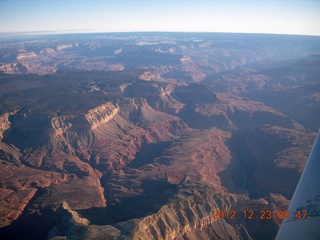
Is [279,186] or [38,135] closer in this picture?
[279,186]

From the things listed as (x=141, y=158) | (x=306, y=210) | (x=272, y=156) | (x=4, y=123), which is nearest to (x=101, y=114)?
(x=141, y=158)

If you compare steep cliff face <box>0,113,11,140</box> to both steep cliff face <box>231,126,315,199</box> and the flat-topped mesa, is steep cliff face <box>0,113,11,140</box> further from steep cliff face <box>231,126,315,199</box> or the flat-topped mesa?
steep cliff face <box>231,126,315,199</box>

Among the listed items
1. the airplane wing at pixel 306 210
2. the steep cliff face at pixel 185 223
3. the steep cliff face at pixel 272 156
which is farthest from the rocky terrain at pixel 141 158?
the airplane wing at pixel 306 210

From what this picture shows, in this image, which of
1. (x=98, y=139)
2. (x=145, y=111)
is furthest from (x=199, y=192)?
(x=145, y=111)

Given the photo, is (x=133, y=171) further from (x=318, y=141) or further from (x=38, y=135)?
(x=318, y=141)

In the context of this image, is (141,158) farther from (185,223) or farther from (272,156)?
(185,223)

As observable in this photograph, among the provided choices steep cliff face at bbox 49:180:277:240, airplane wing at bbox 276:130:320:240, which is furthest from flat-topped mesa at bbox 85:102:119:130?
airplane wing at bbox 276:130:320:240
